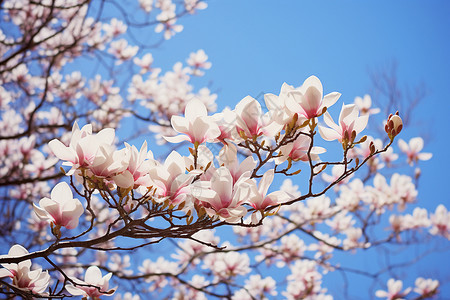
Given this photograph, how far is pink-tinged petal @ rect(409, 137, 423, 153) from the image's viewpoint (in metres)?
2.98

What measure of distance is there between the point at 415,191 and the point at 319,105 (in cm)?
304

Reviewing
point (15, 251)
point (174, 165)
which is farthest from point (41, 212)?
point (174, 165)

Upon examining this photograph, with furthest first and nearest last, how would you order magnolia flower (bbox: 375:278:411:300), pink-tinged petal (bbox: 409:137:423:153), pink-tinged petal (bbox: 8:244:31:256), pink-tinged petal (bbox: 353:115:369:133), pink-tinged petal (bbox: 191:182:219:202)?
magnolia flower (bbox: 375:278:411:300)
pink-tinged petal (bbox: 409:137:423:153)
pink-tinged petal (bbox: 8:244:31:256)
pink-tinged petal (bbox: 353:115:369:133)
pink-tinged petal (bbox: 191:182:219:202)

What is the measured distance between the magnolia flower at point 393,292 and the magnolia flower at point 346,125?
3.04 m

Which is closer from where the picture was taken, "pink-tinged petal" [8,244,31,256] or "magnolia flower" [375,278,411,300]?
"pink-tinged petal" [8,244,31,256]

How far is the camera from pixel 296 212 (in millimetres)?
5062

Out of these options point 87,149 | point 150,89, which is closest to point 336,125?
point 87,149

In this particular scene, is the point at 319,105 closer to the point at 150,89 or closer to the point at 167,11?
the point at 150,89

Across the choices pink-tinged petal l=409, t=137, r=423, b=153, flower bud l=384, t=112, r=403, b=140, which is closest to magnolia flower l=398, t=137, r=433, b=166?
pink-tinged petal l=409, t=137, r=423, b=153

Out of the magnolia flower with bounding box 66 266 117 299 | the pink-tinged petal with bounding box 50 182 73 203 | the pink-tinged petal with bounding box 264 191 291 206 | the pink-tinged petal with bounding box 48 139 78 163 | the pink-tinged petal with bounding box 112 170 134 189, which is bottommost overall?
the magnolia flower with bounding box 66 266 117 299

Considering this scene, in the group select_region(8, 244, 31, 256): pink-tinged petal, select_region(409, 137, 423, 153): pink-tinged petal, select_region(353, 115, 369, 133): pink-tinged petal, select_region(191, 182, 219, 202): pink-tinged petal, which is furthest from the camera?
select_region(409, 137, 423, 153): pink-tinged petal

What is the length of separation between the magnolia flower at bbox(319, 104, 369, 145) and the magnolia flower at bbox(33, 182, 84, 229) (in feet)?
2.28

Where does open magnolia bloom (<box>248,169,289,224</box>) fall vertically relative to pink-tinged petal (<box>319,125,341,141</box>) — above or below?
below

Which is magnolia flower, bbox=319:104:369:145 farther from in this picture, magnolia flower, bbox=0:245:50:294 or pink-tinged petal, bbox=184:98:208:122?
magnolia flower, bbox=0:245:50:294
